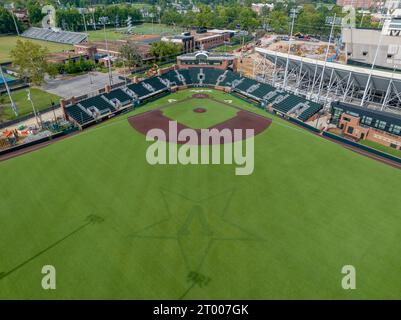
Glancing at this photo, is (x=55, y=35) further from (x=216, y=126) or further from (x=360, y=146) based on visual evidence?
(x=360, y=146)

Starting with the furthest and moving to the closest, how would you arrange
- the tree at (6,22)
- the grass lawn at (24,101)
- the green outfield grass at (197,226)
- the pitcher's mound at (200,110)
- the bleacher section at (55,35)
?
1. the tree at (6,22)
2. the bleacher section at (55,35)
3. the pitcher's mound at (200,110)
4. the grass lawn at (24,101)
5. the green outfield grass at (197,226)

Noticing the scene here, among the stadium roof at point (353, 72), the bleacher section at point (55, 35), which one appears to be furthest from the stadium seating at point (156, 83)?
the bleacher section at point (55, 35)

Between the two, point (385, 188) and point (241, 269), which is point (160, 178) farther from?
point (385, 188)

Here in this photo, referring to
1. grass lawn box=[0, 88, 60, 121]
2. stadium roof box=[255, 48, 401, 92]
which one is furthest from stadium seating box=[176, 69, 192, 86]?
grass lawn box=[0, 88, 60, 121]

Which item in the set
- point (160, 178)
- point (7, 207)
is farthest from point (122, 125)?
point (7, 207)

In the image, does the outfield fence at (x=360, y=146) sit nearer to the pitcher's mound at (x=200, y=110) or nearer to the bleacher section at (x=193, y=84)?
the bleacher section at (x=193, y=84)

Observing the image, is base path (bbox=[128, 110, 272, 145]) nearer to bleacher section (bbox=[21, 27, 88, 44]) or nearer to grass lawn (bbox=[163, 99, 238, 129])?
grass lawn (bbox=[163, 99, 238, 129])
